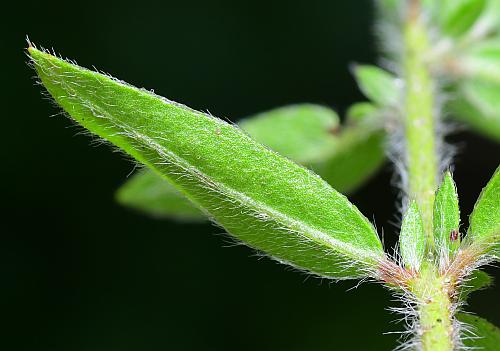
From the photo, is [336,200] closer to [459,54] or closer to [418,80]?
[418,80]

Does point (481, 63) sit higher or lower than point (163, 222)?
higher

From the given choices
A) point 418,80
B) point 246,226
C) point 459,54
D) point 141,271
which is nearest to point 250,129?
point 418,80

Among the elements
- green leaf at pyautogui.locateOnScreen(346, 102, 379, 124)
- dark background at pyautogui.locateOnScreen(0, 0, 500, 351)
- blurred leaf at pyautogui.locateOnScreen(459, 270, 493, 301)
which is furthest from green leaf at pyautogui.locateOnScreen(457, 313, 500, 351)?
dark background at pyautogui.locateOnScreen(0, 0, 500, 351)

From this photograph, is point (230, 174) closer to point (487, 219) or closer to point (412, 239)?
point (412, 239)

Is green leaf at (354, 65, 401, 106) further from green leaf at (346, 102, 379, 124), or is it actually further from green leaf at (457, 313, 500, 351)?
green leaf at (457, 313, 500, 351)

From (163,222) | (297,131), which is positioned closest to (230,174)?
(297,131)

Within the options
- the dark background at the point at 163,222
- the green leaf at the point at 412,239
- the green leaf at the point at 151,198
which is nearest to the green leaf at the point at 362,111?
the green leaf at the point at 151,198
